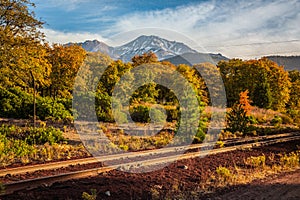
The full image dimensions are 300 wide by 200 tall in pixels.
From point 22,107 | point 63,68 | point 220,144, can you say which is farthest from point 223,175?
point 63,68

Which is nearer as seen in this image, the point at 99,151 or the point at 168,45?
the point at 99,151

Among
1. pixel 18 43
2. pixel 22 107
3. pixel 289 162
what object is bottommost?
pixel 289 162

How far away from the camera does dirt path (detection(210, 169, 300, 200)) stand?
261 inches

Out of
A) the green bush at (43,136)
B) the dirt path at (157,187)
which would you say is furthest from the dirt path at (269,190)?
the green bush at (43,136)

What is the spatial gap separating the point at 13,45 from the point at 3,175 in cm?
907

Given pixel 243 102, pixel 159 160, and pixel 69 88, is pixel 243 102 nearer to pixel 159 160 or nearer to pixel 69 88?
pixel 159 160

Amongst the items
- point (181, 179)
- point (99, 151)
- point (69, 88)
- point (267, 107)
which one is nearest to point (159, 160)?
point (181, 179)

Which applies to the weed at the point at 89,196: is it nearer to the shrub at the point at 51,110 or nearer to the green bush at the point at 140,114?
the shrub at the point at 51,110

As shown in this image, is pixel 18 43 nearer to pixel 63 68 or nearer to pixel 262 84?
pixel 63 68

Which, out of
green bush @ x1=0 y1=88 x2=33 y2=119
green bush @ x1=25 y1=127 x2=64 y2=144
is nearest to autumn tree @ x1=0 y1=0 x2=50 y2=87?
green bush @ x1=0 y1=88 x2=33 y2=119

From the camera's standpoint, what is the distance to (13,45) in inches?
577

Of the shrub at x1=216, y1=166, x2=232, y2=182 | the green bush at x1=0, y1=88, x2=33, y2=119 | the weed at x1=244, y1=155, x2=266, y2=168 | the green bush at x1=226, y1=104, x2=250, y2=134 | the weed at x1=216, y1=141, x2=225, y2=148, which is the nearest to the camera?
the shrub at x1=216, y1=166, x2=232, y2=182

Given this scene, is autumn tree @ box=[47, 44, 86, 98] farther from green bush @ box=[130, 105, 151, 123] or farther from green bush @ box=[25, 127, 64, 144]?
green bush @ box=[25, 127, 64, 144]

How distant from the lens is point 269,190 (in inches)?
282
